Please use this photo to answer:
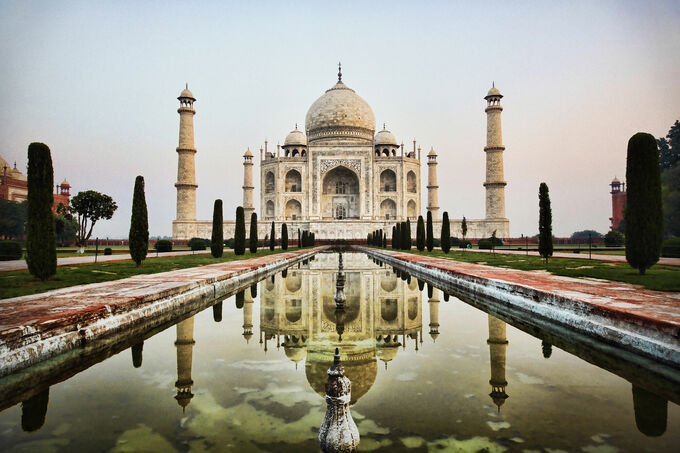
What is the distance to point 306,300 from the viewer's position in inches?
214

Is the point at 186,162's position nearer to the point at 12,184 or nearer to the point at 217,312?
the point at 12,184

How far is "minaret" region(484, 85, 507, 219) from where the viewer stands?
27500 millimetres

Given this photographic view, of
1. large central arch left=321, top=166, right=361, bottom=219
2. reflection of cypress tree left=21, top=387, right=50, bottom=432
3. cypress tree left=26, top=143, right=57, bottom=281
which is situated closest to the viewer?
reflection of cypress tree left=21, top=387, right=50, bottom=432

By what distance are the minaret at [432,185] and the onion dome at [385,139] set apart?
3312mm

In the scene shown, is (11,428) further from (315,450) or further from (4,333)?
(315,450)

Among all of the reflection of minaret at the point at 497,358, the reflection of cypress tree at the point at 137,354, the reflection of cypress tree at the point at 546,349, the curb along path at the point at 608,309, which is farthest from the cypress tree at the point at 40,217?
the reflection of cypress tree at the point at 546,349

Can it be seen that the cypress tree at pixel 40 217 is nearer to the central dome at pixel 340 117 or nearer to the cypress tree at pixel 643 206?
the cypress tree at pixel 643 206

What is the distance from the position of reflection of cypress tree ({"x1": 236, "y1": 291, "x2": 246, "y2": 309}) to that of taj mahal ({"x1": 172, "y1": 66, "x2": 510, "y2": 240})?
21.9 metres

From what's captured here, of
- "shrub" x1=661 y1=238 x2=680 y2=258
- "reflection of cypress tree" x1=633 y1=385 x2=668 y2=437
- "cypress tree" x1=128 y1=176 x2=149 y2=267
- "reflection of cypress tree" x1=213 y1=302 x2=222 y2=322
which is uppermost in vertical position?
"cypress tree" x1=128 y1=176 x2=149 y2=267

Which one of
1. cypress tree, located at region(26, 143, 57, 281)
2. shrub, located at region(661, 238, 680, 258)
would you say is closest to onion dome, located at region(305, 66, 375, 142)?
shrub, located at region(661, 238, 680, 258)

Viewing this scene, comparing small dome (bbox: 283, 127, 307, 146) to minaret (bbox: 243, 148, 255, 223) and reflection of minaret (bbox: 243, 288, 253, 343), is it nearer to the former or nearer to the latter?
minaret (bbox: 243, 148, 255, 223)

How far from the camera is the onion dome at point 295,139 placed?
3578 cm

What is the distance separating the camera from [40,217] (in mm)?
6246

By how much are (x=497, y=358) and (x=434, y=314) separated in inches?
67.1
